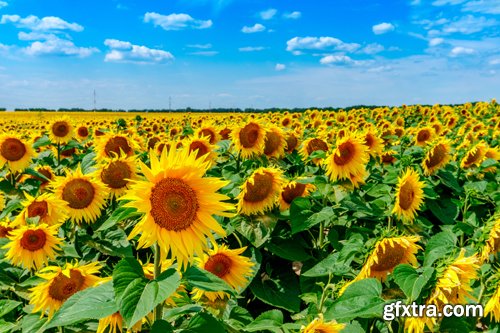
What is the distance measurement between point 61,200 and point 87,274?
4.74 feet

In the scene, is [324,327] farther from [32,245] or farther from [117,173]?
[117,173]

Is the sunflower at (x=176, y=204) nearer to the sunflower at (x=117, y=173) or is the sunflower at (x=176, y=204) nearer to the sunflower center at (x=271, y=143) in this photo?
the sunflower at (x=117, y=173)

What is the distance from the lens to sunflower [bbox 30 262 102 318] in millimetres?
3166

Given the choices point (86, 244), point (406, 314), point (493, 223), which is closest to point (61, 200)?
point (86, 244)

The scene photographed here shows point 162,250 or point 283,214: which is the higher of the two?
point 162,250

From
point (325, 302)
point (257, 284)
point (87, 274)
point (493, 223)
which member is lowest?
point (257, 284)

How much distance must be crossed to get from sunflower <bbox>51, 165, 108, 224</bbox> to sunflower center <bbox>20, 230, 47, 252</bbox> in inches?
21.9

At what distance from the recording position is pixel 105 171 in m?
4.91

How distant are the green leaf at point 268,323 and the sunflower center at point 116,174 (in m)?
2.45

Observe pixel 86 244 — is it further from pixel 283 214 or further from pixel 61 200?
pixel 283 214

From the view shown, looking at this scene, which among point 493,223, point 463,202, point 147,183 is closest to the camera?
point 147,183

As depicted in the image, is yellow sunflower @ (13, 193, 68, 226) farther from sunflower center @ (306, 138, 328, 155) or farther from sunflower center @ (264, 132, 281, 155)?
sunflower center @ (306, 138, 328, 155)

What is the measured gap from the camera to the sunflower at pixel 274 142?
5.88 meters

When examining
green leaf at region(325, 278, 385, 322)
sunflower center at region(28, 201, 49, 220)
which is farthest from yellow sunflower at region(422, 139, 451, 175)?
sunflower center at region(28, 201, 49, 220)
